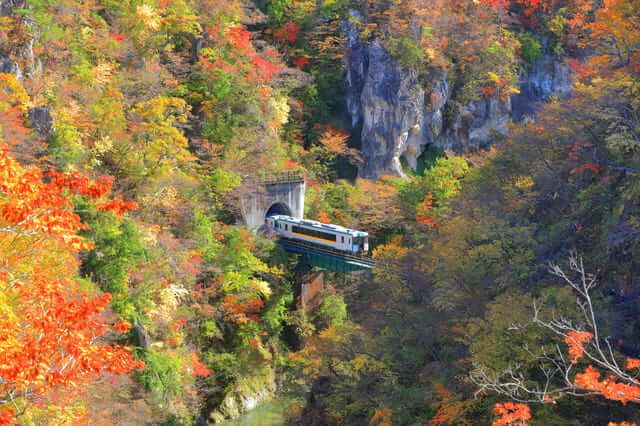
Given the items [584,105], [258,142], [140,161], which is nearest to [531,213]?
[584,105]

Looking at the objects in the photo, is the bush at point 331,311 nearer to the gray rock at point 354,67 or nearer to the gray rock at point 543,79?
the gray rock at point 354,67

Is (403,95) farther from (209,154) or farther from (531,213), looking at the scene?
(531,213)

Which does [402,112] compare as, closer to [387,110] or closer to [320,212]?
[387,110]

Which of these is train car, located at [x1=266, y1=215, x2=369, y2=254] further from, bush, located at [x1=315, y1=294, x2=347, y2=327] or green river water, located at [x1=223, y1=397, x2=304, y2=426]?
green river water, located at [x1=223, y1=397, x2=304, y2=426]

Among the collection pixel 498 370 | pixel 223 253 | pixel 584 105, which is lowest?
pixel 223 253

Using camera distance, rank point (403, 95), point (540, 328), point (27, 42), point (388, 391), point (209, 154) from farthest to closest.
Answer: point (403, 95) < point (209, 154) < point (27, 42) < point (388, 391) < point (540, 328)

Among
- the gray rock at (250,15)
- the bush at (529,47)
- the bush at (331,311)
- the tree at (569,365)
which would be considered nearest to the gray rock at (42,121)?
the bush at (331,311)

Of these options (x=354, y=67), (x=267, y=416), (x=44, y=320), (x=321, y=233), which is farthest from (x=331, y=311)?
(x=44, y=320)

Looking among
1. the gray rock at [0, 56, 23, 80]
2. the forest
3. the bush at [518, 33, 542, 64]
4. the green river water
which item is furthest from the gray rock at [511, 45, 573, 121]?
the gray rock at [0, 56, 23, 80]
